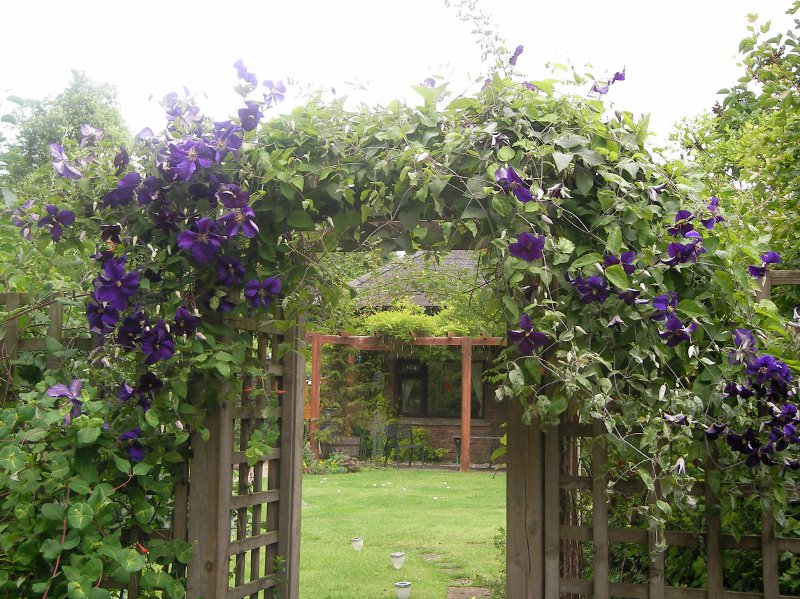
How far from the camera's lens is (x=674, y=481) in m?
2.44

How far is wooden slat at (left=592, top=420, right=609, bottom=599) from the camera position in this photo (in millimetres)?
2785

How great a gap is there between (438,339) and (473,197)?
10.7m

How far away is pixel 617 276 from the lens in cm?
252

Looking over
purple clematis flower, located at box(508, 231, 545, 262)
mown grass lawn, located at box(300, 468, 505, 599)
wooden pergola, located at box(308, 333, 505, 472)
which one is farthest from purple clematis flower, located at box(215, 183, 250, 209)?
wooden pergola, located at box(308, 333, 505, 472)

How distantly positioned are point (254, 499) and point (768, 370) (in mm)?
2134

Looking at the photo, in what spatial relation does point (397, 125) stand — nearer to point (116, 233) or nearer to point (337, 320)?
point (337, 320)

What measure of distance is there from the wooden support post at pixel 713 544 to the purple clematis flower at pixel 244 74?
2085 mm

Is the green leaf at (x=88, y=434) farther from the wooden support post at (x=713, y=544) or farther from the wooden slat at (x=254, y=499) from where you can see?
the wooden support post at (x=713, y=544)

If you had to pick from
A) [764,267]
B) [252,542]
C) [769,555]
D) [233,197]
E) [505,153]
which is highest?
[505,153]

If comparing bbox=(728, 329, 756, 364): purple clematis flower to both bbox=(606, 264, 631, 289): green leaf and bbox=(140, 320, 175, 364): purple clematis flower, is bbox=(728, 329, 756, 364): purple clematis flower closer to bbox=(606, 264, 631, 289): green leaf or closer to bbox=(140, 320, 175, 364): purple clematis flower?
bbox=(606, 264, 631, 289): green leaf

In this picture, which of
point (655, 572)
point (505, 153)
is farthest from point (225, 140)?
point (655, 572)

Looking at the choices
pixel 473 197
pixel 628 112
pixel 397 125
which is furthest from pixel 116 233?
pixel 628 112

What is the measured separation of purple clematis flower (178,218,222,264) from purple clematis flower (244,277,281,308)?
0.18m

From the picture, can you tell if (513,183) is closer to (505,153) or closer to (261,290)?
(505,153)
